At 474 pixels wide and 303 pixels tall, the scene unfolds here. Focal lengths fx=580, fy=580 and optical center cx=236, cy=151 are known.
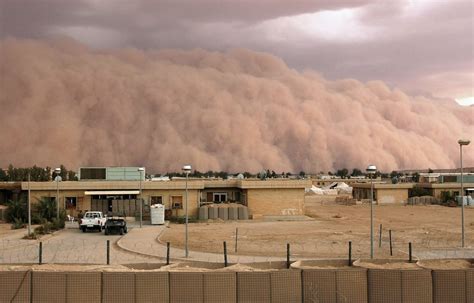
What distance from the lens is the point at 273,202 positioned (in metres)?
34.1

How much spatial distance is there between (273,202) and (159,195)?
21.8ft

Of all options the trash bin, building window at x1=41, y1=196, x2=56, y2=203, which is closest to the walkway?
the trash bin

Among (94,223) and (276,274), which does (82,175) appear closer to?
(94,223)

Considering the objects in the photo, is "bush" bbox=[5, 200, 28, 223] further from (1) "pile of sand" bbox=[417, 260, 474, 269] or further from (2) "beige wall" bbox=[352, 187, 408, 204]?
(2) "beige wall" bbox=[352, 187, 408, 204]

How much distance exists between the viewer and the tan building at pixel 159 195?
106ft

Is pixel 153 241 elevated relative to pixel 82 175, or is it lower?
lower

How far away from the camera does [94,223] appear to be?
85.3 feet

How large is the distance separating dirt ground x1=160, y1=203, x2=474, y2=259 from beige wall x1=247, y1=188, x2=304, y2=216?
6.05 ft

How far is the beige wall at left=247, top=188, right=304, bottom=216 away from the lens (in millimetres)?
33844

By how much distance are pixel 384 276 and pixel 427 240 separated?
1337cm

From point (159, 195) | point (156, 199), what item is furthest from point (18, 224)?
point (159, 195)

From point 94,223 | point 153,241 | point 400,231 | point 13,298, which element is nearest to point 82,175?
point 94,223

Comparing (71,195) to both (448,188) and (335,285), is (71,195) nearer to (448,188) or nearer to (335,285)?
A: (335,285)

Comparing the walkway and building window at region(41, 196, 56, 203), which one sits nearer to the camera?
the walkway
